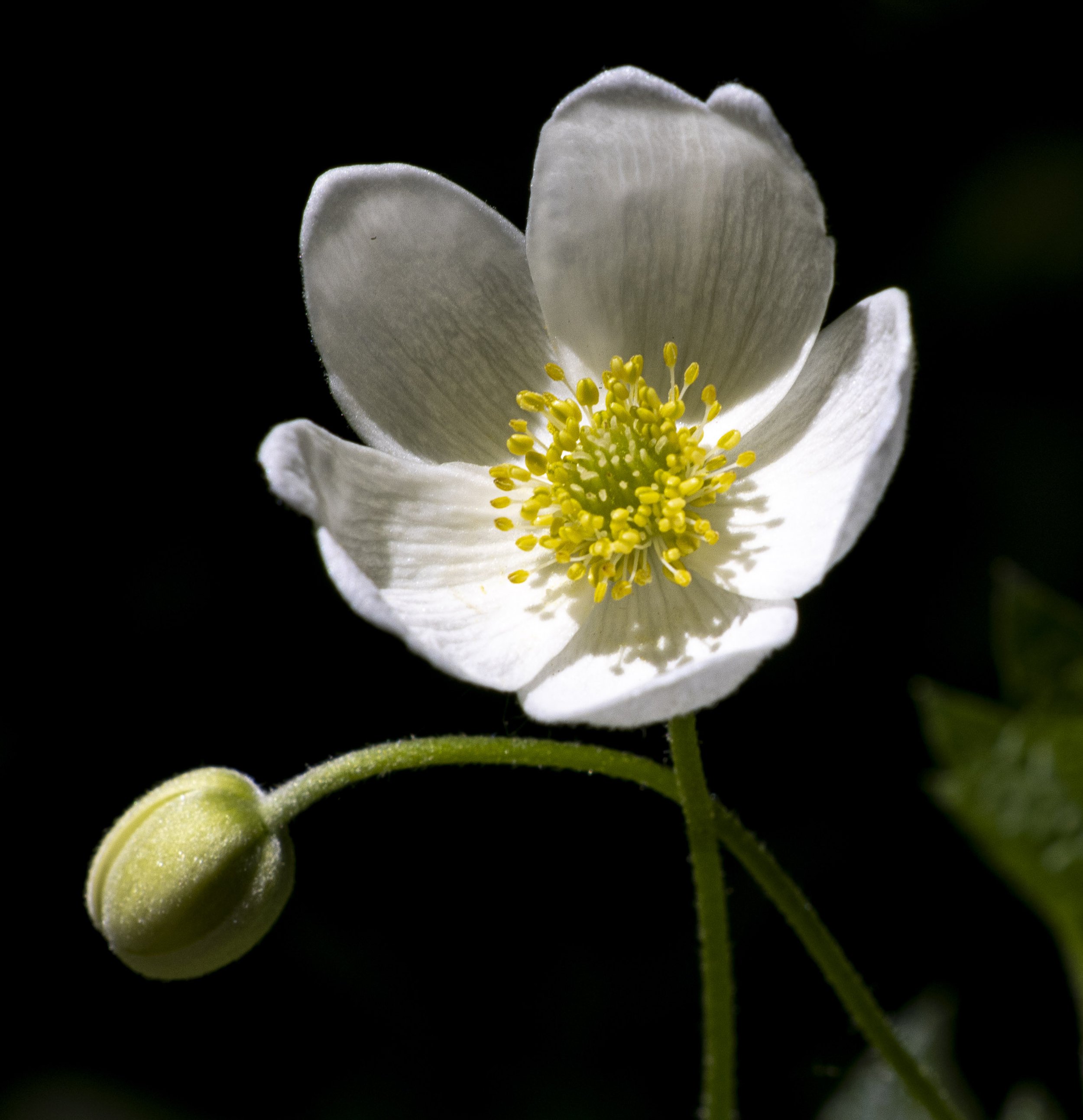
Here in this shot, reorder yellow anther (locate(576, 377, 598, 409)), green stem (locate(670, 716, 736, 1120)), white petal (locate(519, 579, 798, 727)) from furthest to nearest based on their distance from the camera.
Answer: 1. yellow anther (locate(576, 377, 598, 409))
2. green stem (locate(670, 716, 736, 1120))
3. white petal (locate(519, 579, 798, 727))

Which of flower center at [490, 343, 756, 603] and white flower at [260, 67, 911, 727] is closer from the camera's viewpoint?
white flower at [260, 67, 911, 727]

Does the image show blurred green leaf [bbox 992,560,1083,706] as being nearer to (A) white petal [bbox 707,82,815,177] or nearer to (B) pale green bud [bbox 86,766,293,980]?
(A) white petal [bbox 707,82,815,177]

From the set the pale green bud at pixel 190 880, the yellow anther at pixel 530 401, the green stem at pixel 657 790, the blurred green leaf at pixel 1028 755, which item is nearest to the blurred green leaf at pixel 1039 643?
the blurred green leaf at pixel 1028 755

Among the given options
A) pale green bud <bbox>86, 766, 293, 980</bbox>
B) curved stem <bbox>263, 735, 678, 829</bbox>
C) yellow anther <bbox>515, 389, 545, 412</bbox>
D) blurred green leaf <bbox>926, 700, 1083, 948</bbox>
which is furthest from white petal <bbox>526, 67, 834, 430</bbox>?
pale green bud <bbox>86, 766, 293, 980</bbox>

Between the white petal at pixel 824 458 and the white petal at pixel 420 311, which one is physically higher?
the white petal at pixel 420 311

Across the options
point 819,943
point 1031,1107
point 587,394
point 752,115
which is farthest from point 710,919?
point 752,115

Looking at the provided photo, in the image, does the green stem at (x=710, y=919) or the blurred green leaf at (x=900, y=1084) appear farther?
the blurred green leaf at (x=900, y=1084)

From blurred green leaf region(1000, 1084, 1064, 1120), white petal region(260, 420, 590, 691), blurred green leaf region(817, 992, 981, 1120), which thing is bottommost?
blurred green leaf region(1000, 1084, 1064, 1120)

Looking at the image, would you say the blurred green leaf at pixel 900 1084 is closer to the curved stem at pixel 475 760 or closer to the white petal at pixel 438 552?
the curved stem at pixel 475 760
